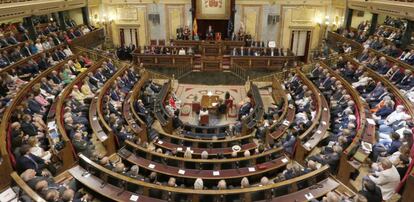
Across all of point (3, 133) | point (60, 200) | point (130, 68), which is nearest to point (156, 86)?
point (130, 68)

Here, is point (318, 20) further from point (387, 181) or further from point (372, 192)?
point (372, 192)

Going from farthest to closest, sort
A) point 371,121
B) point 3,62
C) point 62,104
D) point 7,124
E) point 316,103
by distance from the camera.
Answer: point 3,62 → point 316,103 → point 62,104 → point 371,121 → point 7,124

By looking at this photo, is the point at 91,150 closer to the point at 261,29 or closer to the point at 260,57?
the point at 260,57

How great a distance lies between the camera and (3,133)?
639cm

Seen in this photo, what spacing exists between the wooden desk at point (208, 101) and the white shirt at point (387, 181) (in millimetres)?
6707

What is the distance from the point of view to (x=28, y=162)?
5832 millimetres

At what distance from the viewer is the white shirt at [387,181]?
206 inches

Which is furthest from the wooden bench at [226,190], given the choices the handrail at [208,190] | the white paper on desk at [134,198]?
the white paper on desk at [134,198]

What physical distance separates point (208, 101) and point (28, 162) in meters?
6.98

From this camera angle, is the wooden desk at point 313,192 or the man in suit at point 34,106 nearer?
the wooden desk at point 313,192

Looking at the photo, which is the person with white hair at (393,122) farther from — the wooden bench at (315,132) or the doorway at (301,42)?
the doorway at (301,42)

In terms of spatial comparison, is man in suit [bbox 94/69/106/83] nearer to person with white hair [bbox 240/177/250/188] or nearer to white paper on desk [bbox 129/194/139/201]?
white paper on desk [bbox 129/194/139/201]

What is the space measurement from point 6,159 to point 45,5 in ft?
33.6

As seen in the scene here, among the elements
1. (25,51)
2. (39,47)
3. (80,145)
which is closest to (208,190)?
(80,145)
